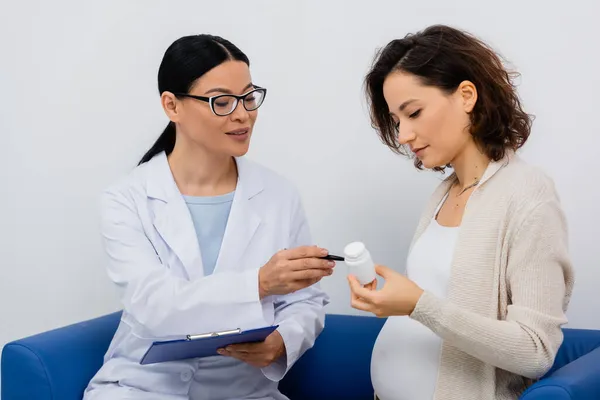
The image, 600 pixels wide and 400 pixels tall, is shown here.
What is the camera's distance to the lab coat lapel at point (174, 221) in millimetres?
2368

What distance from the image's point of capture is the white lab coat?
221 centimetres

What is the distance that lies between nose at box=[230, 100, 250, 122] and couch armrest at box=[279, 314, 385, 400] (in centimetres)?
73

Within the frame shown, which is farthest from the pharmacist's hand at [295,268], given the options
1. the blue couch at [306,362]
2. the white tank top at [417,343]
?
the blue couch at [306,362]

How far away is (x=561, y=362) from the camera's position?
2352 millimetres

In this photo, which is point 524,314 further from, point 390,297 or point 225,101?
point 225,101

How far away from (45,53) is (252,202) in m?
1.32

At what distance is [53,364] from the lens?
7.68 ft

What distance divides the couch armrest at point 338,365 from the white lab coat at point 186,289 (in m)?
0.17

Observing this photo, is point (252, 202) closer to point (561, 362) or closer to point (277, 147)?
point (277, 147)

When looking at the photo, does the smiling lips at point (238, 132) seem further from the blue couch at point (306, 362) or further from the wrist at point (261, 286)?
the blue couch at point (306, 362)

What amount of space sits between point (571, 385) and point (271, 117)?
1567 millimetres

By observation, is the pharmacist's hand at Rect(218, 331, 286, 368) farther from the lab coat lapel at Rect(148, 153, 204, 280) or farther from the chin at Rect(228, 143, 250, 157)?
the chin at Rect(228, 143, 250, 157)

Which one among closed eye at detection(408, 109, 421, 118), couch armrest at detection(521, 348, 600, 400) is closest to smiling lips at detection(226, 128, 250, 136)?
closed eye at detection(408, 109, 421, 118)

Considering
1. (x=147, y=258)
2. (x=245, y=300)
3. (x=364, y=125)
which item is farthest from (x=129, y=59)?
(x=245, y=300)
